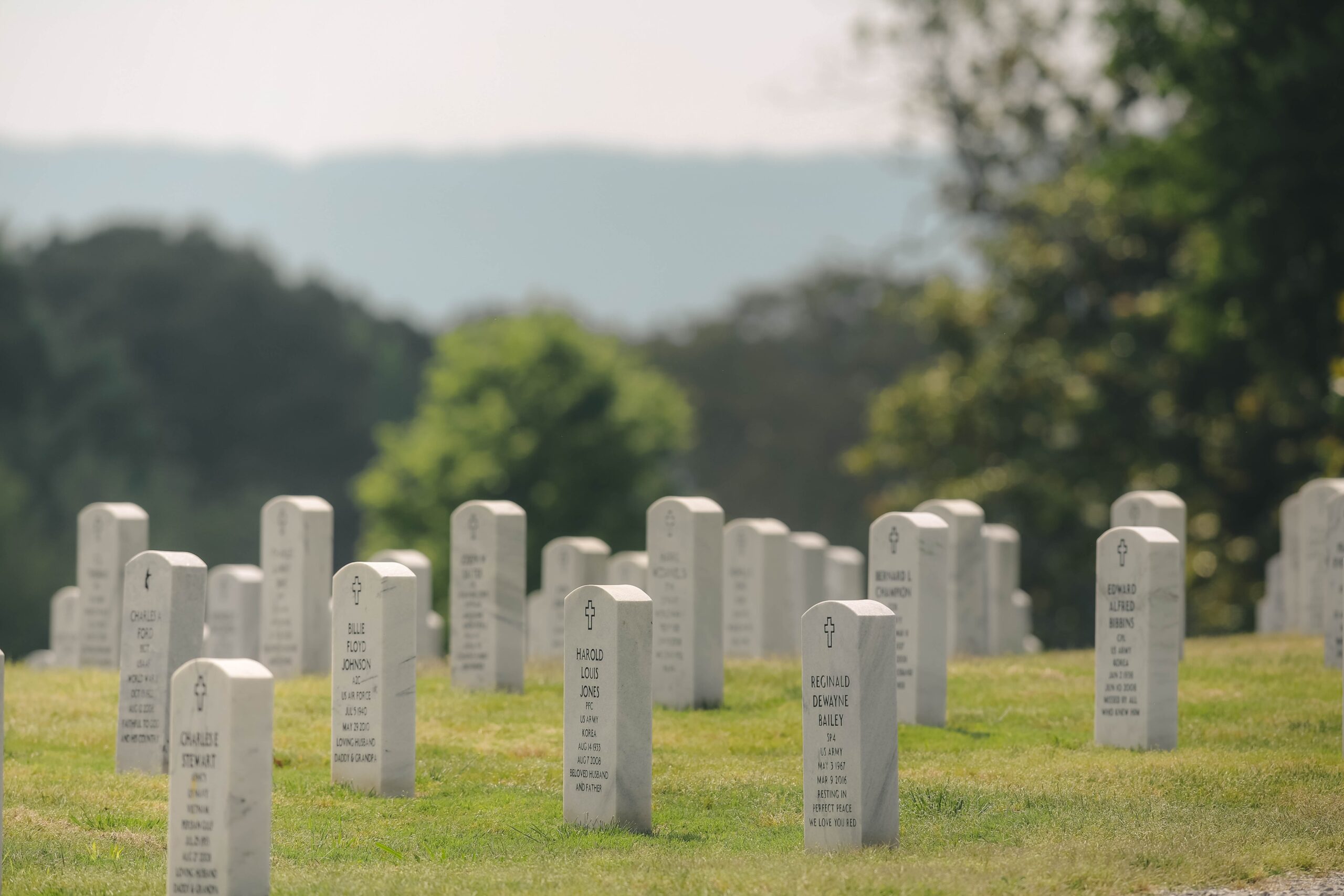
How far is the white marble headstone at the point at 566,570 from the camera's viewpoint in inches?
819

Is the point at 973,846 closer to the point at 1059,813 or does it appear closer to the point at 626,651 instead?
the point at 1059,813

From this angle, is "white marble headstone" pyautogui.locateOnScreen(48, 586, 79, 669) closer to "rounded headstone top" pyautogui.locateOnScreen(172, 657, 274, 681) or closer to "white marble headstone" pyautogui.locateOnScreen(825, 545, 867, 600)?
"white marble headstone" pyautogui.locateOnScreen(825, 545, 867, 600)

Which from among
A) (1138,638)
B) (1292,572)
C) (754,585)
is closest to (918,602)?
(1138,638)

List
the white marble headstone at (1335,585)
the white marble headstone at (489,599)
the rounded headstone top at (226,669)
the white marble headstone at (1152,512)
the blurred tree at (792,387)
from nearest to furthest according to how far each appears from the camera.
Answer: the rounded headstone top at (226,669) → the white marble headstone at (1335,585) → the white marble headstone at (489,599) → the white marble headstone at (1152,512) → the blurred tree at (792,387)

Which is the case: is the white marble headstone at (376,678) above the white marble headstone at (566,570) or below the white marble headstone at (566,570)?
below

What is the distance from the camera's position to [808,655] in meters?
10.8

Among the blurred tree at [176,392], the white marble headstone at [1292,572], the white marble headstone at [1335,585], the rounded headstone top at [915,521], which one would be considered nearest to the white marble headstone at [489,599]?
the rounded headstone top at [915,521]

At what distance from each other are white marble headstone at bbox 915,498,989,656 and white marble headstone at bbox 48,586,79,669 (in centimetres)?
1117

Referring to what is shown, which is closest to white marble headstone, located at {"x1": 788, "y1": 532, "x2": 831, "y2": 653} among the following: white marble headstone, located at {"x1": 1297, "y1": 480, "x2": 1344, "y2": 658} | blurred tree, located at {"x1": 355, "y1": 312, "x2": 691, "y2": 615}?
white marble headstone, located at {"x1": 1297, "y1": 480, "x2": 1344, "y2": 658}

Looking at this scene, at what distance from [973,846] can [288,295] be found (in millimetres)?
55173

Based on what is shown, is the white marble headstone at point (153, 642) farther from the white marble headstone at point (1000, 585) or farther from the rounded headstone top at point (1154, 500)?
the white marble headstone at point (1000, 585)

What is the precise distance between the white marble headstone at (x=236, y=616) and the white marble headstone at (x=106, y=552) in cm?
118

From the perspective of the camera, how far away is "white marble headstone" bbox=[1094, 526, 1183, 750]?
1385cm

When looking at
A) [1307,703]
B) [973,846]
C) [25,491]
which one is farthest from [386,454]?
[973,846]
